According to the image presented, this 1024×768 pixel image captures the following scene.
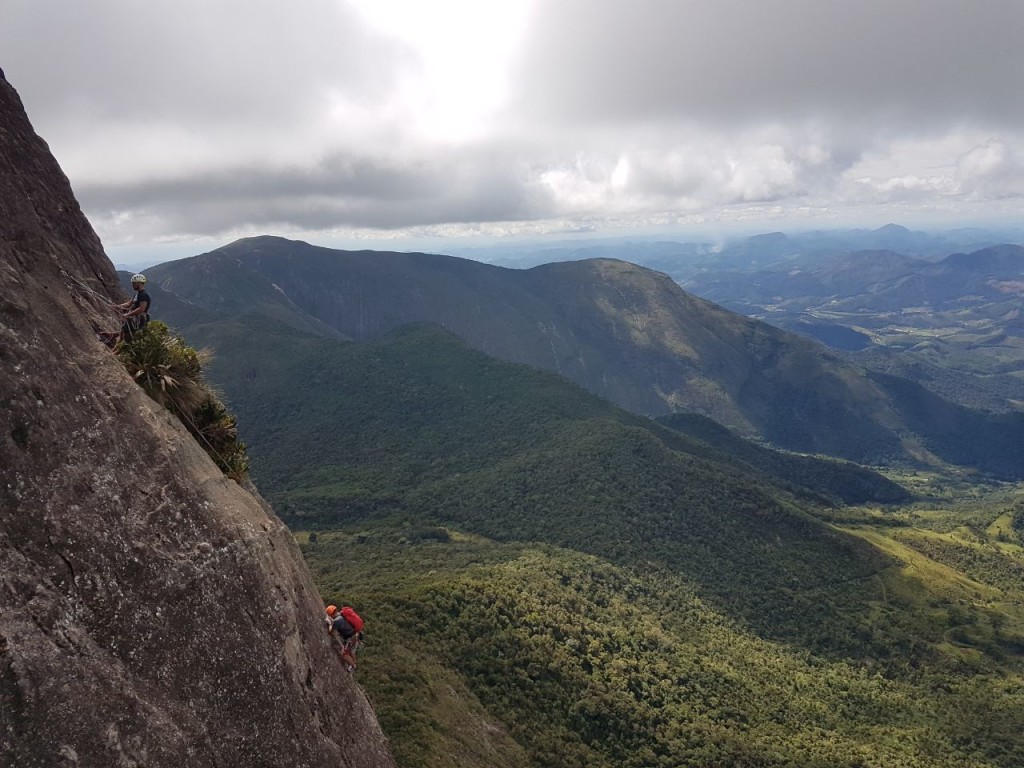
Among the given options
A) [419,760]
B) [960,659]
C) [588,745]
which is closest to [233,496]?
[419,760]

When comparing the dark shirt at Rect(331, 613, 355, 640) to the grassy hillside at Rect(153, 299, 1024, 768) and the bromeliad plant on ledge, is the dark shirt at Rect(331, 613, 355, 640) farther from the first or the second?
the grassy hillside at Rect(153, 299, 1024, 768)

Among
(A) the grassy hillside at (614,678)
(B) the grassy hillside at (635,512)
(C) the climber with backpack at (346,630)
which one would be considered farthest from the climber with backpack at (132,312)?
(B) the grassy hillside at (635,512)

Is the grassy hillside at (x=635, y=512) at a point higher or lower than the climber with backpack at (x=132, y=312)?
lower

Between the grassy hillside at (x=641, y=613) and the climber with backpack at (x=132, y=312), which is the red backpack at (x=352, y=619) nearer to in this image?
the climber with backpack at (x=132, y=312)

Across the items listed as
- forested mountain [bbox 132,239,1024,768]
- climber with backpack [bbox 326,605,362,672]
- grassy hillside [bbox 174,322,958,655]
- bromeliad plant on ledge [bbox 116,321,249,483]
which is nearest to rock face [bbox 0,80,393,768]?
bromeliad plant on ledge [bbox 116,321,249,483]

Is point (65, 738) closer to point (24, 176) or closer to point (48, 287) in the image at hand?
point (48, 287)

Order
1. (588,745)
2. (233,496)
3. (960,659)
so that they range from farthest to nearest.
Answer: (960,659)
(588,745)
(233,496)

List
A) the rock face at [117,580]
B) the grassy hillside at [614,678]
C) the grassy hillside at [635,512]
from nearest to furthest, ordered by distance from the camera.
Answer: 1. the rock face at [117,580]
2. the grassy hillside at [614,678]
3. the grassy hillside at [635,512]
